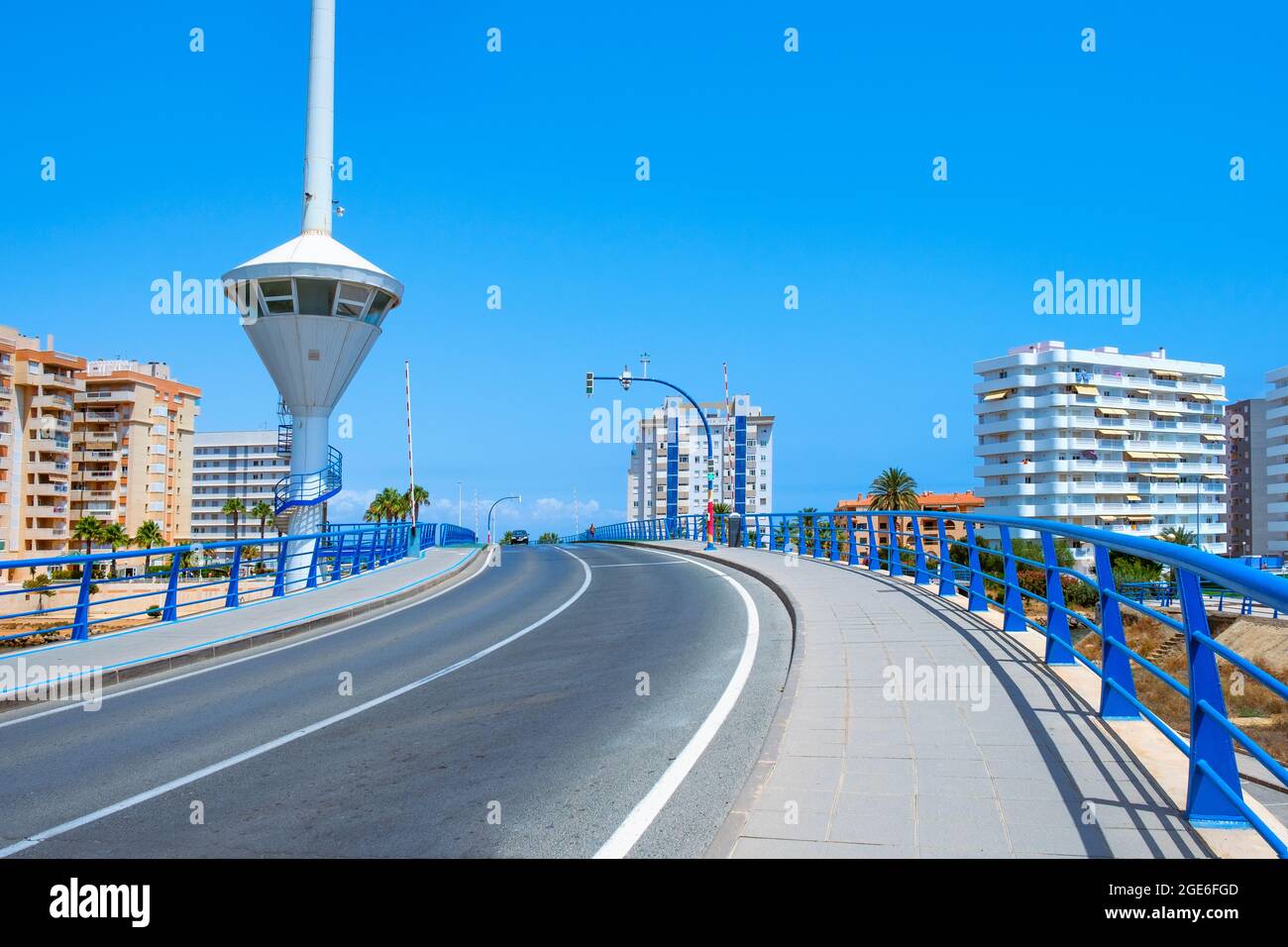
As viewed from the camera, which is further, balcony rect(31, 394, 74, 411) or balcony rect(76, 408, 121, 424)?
balcony rect(76, 408, 121, 424)

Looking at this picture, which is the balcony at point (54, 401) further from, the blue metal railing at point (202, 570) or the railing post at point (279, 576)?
the railing post at point (279, 576)

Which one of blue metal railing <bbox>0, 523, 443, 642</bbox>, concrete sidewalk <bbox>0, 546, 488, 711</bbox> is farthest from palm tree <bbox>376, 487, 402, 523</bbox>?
concrete sidewalk <bbox>0, 546, 488, 711</bbox>

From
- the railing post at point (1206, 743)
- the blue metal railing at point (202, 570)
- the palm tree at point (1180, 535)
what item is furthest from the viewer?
the palm tree at point (1180, 535)

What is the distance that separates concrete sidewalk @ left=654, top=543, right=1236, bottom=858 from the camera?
4.79 metres

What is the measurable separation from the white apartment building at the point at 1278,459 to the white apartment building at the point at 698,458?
72.5 metres

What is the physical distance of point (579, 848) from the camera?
5.11 metres

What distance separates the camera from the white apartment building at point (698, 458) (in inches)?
6437

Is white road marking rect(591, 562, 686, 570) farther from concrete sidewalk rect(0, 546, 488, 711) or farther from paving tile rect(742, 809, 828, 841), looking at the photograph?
paving tile rect(742, 809, 828, 841)

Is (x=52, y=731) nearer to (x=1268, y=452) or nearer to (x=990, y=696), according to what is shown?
(x=990, y=696)

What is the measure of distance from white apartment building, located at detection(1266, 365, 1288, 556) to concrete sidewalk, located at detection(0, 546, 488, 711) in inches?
4528

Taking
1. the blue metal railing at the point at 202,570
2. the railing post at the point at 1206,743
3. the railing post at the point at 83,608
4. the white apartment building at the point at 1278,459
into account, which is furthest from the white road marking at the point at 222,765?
the white apartment building at the point at 1278,459

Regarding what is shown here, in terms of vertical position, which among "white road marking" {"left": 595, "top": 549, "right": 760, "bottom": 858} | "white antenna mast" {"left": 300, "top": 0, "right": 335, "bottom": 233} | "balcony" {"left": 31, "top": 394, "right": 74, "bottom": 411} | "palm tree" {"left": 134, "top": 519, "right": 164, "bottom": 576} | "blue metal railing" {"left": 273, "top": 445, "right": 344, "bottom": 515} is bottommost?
"palm tree" {"left": 134, "top": 519, "right": 164, "bottom": 576}
